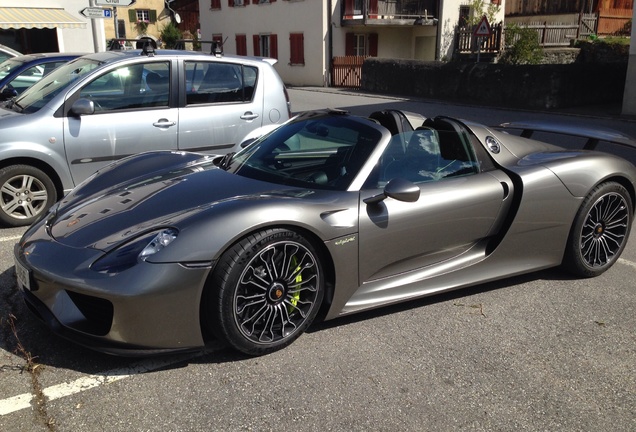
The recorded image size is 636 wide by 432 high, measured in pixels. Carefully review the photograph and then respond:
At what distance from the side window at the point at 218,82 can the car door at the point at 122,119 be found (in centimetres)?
25

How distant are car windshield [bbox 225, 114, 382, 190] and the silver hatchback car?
205 cm

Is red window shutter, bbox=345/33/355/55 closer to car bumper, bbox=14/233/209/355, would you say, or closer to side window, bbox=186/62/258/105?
side window, bbox=186/62/258/105

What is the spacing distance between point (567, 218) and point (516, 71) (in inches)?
593

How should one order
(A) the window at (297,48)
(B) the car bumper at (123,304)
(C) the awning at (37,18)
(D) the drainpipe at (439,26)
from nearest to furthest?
(B) the car bumper at (123,304) < (C) the awning at (37,18) < (A) the window at (297,48) < (D) the drainpipe at (439,26)

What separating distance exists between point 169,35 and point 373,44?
18.9m

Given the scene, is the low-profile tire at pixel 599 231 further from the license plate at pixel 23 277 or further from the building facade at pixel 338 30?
the building facade at pixel 338 30

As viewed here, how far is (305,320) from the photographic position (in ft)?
11.8

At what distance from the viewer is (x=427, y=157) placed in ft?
13.9

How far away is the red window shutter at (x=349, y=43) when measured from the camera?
28.3 metres

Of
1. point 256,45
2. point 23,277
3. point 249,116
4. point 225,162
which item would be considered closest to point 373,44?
point 256,45

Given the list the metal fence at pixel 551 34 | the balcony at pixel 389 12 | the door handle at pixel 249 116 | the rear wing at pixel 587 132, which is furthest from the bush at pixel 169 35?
the rear wing at pixel 587 132

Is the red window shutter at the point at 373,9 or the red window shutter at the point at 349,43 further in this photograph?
the red window shutter at the point at 349,43

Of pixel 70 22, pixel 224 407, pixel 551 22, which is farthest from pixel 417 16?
pixel 224 407

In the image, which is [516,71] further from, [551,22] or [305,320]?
[551,22]
